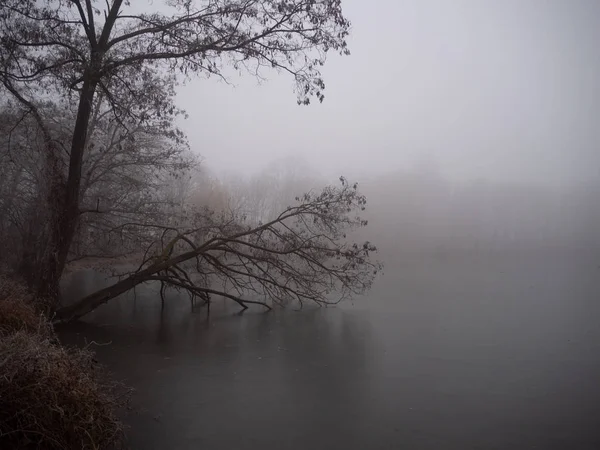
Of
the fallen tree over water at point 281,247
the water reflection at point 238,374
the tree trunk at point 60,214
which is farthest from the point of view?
the fallen tree over water at point 281,247

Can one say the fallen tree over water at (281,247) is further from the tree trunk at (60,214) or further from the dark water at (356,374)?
the tree trunk at (60,214)

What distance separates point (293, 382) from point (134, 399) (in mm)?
2215

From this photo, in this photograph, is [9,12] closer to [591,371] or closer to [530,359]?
[530,359]

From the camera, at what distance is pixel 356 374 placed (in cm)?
680

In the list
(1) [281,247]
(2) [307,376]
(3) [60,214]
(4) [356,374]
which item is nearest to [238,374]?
(2) [307,376]

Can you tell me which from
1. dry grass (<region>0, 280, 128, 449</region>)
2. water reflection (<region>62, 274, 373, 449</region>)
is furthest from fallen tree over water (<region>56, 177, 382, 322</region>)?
dry grass (<region>0, 280, 128, 449</region>)

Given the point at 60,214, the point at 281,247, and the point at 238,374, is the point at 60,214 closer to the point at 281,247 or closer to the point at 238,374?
the point at 238,374

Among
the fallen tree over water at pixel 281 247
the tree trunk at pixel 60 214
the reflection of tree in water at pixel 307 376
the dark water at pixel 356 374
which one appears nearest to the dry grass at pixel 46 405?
the dark water at pixel 356 374

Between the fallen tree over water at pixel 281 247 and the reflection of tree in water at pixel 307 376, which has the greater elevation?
the fallen tree over water at pixel 281 247

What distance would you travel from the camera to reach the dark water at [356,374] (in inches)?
187

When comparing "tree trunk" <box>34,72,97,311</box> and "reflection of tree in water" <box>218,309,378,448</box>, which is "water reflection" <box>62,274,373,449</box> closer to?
"reflection of tree in water" <box>218,309,378,448</box>

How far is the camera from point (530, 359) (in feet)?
26.5

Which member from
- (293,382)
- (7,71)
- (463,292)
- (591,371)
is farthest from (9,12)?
(463,292)

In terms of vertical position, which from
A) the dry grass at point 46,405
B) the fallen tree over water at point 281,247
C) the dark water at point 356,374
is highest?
the fallen tree over water at point 281,247
